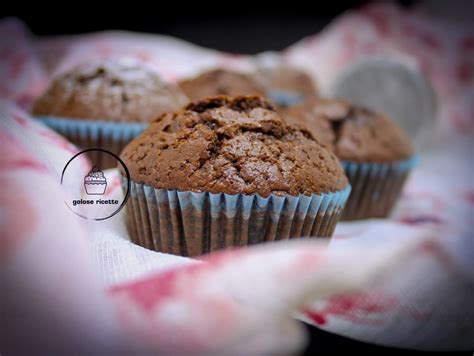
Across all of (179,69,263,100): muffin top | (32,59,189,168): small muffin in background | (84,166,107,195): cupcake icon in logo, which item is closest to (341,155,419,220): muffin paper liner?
(179,69,263,100): muffin top

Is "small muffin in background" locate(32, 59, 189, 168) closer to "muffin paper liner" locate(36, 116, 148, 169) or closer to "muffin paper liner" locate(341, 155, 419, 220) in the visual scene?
"muffin paper liner" locate(36, 116, 148, 169)

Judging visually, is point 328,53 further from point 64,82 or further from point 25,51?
point 25,51

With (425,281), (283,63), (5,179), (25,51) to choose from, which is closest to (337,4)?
(283,63)

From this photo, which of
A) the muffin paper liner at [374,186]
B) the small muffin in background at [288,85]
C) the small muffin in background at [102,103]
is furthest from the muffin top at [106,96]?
the small muffin in background at [288,85]

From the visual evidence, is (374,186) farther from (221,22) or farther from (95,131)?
(95,131)

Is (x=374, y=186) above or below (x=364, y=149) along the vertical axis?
below

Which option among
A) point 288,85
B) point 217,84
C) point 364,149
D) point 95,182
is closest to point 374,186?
point 364,149

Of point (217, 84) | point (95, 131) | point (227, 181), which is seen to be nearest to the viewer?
point (227, 181)
